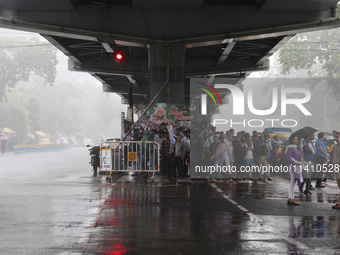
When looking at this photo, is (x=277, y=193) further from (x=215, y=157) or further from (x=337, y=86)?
(x=337, y=86)

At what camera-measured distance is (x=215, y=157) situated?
17.7 meters

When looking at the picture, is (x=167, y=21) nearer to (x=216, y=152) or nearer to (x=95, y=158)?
(x=216, y=152)

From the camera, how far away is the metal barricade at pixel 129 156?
17.0 m

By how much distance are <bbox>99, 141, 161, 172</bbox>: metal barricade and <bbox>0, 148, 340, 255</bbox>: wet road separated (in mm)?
2829

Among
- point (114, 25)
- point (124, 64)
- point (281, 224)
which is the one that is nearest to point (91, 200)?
point (281, 224)

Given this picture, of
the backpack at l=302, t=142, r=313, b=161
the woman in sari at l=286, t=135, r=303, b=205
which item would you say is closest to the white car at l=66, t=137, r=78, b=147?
the backpack at l=302, t=142, r=313, b=161

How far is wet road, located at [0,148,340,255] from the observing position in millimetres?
6492

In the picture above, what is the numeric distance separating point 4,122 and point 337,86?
5169 cm

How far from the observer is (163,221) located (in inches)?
335

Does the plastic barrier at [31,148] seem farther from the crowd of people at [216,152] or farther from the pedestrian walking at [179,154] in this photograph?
the pedestrian walking at [179,154]

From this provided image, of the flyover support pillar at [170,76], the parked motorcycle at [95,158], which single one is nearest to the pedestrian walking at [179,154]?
the flyover support pillar at [170,76]

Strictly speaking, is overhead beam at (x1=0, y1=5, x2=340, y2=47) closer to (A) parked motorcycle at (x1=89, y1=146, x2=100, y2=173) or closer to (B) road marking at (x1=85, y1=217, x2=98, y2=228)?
(A) parked motorcycle at (x1=89, y1=146, x2=100, y2=173)

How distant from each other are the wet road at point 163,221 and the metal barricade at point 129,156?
283cm

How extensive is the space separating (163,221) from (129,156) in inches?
342
